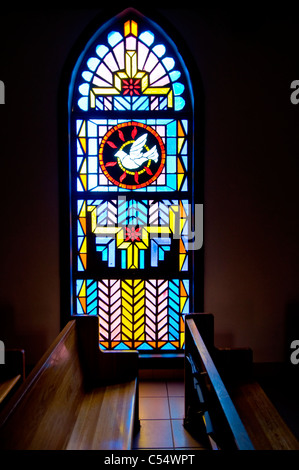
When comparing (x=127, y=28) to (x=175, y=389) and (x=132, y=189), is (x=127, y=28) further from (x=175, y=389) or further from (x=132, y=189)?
(x=175, y=389)

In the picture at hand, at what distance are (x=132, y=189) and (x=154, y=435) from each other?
219cm

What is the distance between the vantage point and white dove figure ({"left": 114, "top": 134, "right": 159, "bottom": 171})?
331cm

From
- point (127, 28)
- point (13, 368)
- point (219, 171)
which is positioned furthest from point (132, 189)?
point (13, 368)

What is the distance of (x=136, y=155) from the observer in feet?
10.9

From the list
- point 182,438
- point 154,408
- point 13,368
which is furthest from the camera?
point 154,408

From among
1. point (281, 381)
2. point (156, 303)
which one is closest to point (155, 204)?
point (156, 303)

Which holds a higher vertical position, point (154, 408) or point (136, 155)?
point (136, 155)

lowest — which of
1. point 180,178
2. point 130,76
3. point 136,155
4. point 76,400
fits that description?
point 76,400

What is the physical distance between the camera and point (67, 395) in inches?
78.6

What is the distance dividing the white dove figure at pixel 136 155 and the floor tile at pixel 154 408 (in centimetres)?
223

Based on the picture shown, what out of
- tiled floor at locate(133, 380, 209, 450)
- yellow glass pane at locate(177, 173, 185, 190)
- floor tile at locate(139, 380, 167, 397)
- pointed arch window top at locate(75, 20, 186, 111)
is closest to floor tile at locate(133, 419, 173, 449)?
tiled floor at locate(133, 380, 209, 450)

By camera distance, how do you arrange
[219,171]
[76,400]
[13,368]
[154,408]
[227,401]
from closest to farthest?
1. [227,401]
2. [76,400]
3. [13,368]
4. [154,408]
5. [219,171]

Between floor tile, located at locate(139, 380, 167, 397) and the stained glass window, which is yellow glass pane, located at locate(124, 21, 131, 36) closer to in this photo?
the stained glass window

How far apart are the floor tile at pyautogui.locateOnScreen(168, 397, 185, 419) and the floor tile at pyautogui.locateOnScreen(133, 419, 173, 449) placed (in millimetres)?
108
